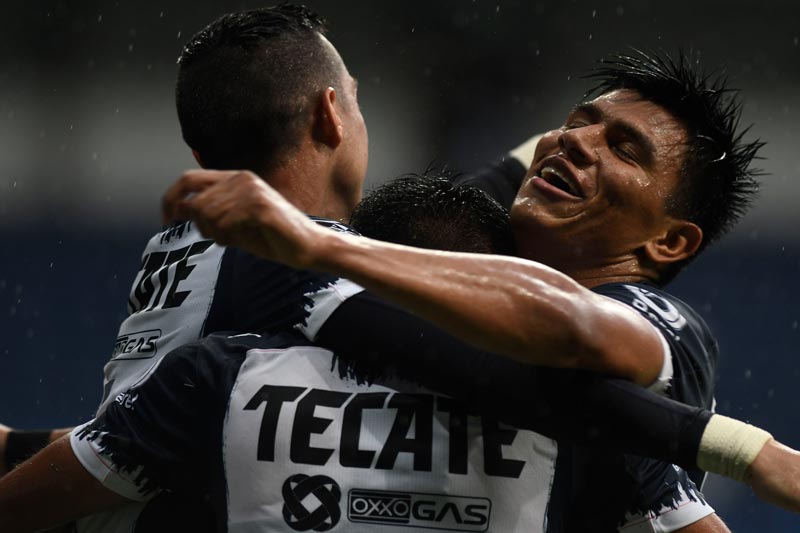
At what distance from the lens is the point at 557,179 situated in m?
2.78

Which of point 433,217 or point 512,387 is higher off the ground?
point 433,217

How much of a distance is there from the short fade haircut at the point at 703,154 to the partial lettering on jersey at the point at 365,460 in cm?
91

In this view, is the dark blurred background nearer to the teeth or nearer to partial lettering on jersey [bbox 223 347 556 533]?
the teeth

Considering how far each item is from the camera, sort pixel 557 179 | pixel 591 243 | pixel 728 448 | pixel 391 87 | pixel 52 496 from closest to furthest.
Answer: pixel 728 448
pixel 52 496
pixel 591 243
pixel 557 179
pixel 391 87

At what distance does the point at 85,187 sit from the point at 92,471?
630 centimetres

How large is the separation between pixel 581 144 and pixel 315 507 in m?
1.18

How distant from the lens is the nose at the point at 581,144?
273cm

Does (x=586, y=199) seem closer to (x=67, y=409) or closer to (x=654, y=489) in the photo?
(x=654, y=489)

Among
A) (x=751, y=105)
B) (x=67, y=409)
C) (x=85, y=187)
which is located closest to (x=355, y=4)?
(x=85, y=187)

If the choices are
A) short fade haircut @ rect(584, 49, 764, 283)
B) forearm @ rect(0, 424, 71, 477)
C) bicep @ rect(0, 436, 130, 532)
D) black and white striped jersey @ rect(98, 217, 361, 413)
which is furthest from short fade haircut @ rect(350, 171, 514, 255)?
forearm @ rect(0, 424, 71, 477)

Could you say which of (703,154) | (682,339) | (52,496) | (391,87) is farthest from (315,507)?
(391,87)

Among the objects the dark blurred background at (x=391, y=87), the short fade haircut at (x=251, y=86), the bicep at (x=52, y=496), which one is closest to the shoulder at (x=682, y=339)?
the short fade haircut at (x=251, y=86)

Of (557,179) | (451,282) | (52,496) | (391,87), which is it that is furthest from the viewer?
(391,87)

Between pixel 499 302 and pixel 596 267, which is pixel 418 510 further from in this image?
pixel 596 267
